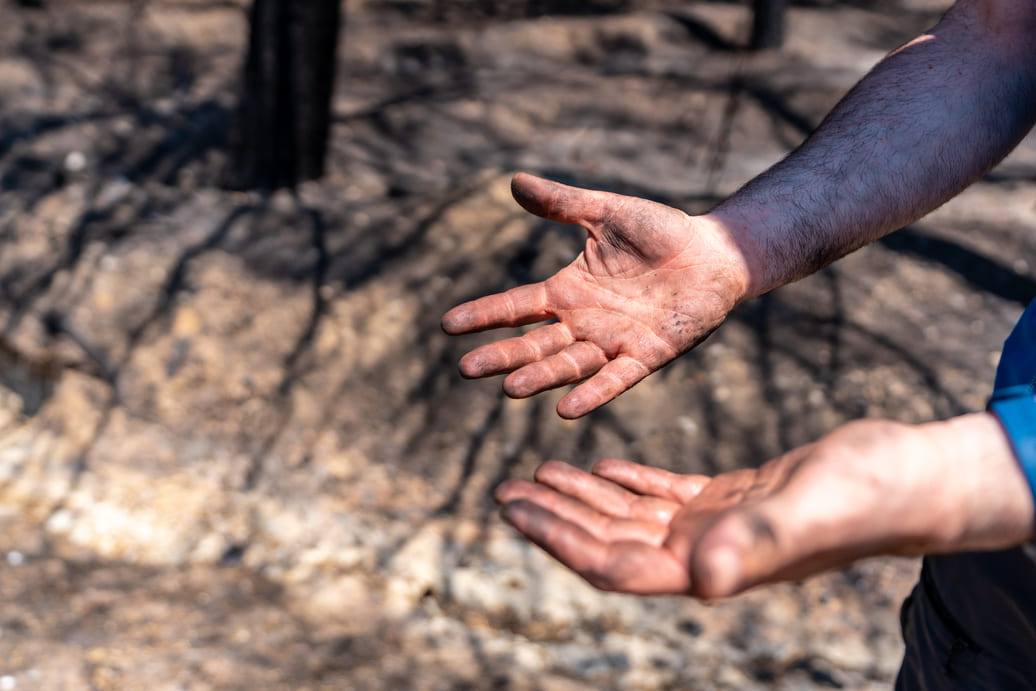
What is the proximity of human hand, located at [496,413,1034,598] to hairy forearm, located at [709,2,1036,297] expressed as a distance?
659 millimetres

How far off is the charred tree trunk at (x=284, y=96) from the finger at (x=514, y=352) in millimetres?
2982

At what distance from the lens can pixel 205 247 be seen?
3.76 m

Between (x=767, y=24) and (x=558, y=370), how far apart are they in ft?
19.9

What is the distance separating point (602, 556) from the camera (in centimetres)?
121

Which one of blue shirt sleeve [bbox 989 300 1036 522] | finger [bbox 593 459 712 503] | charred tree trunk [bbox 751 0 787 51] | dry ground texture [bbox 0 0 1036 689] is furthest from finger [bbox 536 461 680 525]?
charred tree trunk [bbox 751 0 787 51]

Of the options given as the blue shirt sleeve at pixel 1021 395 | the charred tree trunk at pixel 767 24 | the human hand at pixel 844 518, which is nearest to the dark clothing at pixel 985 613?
the blue shirt sleeve at pixel 1021 395

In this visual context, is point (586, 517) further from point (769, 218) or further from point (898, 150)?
point (898, 150)

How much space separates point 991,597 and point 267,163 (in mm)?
3884

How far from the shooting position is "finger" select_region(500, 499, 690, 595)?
46.0 inches

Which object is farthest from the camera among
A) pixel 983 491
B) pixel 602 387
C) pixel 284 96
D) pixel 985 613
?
pixel 284 96

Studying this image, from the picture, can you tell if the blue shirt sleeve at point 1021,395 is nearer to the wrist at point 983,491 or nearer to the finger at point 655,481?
the wrist at point 983,491

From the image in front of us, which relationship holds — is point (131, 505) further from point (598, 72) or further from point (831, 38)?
point (831, 38)

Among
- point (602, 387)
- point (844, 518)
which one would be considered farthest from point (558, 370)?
point (844, 518)

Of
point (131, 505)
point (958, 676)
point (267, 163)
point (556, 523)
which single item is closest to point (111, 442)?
point (131, 505)
